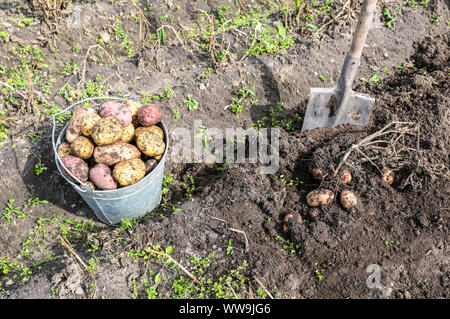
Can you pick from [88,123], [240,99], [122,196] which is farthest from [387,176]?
[88,123]

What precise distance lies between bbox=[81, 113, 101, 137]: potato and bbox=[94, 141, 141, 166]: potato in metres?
0.16

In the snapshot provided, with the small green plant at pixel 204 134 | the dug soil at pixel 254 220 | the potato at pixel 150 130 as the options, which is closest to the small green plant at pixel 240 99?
the dug soil at pixel 254 220

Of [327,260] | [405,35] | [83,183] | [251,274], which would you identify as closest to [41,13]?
[83,183]

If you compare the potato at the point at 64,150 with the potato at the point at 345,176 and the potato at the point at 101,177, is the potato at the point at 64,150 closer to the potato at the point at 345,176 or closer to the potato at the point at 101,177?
the potato at the point at 101,177

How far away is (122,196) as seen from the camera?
265 centimetres

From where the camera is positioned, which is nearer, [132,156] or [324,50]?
[132,156]

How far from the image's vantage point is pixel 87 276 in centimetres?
257

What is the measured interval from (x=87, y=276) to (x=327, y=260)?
6.17 ft

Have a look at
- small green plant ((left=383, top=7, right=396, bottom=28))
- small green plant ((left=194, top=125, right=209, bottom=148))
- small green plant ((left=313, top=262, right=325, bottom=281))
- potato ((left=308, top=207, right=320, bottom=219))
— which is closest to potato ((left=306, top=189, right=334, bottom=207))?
potato ((left=308, top=207, right=320, bottom=219))

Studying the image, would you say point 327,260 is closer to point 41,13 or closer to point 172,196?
point 172,196

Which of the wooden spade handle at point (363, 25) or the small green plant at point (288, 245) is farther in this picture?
the wooden spade handle at point (363, 25)

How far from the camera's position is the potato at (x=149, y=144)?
2717 mm

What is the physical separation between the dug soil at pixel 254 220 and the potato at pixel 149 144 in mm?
579

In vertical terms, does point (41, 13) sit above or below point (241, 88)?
above
